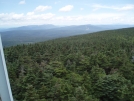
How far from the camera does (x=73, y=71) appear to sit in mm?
3783

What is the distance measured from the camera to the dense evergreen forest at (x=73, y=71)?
71.3 inches

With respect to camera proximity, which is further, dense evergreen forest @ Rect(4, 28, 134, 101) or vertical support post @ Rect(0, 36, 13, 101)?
dense evergreen forest @ Rect(4, 28, 134, 101)

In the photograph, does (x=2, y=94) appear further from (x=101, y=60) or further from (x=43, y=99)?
(x=101, y=60)

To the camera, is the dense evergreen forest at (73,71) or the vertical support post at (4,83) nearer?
the vertical support post at (4,83)

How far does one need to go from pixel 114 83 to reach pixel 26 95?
3.75 ft

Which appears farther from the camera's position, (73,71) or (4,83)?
(73,71)

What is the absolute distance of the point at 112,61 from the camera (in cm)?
424

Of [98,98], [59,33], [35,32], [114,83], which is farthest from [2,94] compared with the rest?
[98,98]

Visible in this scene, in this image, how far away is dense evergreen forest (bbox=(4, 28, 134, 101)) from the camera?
1811 mm

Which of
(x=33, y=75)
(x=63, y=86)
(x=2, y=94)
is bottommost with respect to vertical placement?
(x=63, y=86)

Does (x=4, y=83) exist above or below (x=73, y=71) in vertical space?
above

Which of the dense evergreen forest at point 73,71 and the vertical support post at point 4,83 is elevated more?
the vertical support post at point 4,83

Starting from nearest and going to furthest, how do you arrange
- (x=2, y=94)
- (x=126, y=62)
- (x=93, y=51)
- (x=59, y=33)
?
(x=2, y=94)
(x=59, y=33)
(x=126, y=62)
(x=93, y=51)

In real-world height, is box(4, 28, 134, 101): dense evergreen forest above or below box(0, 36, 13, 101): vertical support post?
below
